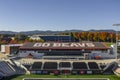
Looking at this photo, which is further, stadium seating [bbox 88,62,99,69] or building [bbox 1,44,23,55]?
building [bbox 1,44,23,55]

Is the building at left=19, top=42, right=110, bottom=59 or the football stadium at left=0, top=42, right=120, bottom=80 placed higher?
the building at left=19, top=42, right=110, bottom=59

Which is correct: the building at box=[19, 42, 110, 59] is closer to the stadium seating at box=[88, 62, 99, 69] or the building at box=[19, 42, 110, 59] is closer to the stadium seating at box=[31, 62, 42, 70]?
the stadium seating at box=[31, 62, 42, 70]

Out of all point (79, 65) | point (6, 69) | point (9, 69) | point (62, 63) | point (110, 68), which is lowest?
point (110, 68)

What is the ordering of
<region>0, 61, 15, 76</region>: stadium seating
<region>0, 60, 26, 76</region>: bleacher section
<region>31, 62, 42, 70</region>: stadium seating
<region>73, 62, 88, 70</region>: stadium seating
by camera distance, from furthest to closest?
<region>73, 62, 88, 70</region>: stadium seating → <region>31, 62, 42, 70</region>: stadium seating → <region>0, 60, 26, 76</region>: bleacher section → <region>0, 61, 15, 76</region>: stadium seating

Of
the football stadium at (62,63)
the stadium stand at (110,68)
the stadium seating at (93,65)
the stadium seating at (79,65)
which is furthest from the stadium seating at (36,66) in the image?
the stadium stand at (110,68)

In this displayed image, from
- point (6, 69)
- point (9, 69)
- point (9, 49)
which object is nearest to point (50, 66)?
point (9, 69)

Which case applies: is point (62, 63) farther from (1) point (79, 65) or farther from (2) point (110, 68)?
(2) point (110, 68)

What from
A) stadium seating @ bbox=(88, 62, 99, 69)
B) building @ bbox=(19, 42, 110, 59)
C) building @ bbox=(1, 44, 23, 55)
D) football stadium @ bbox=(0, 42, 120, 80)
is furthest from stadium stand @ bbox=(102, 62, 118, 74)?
building @ bbox=(1, 44, 23, 55)

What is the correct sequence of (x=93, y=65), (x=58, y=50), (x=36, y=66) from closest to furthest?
(x=36, y=66) < (x=93, y=65) < (x=58, y=50)
